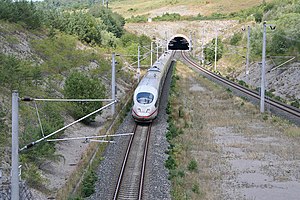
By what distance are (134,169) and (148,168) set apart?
66 cm

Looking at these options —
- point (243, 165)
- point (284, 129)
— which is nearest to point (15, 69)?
point (243, 165)

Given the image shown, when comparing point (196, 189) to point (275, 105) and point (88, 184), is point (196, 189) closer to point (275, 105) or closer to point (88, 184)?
point (88, 184)

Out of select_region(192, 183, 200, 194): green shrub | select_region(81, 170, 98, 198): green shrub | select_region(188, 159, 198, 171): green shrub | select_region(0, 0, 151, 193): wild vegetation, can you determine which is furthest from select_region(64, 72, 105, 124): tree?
select_region(192, 183, 200, 194): green shrub

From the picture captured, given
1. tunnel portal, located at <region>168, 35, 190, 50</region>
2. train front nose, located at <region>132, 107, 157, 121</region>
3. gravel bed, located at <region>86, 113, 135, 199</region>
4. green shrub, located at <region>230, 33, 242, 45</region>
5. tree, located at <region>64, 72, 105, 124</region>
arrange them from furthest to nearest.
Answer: tunnel portal, located at <region>168, 35, 190, 50</region> → green shrub, located at <region>230, 33, 242, 45</region> → tree, located at <region>64, 72, 105, 124</region> → train front nose, located at <region>132, 107, 157, 121</region> → gravel bed, located at <region>86, 113, 135, 199</region>

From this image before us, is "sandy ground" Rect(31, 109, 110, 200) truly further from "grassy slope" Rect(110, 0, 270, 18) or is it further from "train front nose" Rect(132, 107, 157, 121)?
"grassy slope" Rect(110, 0, 270, 18)

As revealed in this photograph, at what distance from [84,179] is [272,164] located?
9.95 m

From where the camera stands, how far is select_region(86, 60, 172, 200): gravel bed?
18375mm

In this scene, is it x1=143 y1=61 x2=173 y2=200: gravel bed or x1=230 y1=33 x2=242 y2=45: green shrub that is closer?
x1=143 y1=61 x2=173 y2=200: gravel bed

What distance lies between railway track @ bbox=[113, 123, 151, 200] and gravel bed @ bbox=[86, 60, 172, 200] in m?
0.25

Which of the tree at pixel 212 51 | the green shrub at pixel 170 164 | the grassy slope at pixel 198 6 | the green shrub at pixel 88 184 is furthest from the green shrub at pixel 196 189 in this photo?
the grassy slope at pixel 198 6

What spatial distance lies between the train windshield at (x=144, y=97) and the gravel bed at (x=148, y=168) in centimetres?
183

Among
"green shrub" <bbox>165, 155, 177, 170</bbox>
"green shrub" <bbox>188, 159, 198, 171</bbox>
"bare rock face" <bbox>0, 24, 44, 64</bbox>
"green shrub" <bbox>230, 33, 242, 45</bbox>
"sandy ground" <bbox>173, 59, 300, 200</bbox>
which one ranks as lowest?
"sandy ground" <bbox>173, 59, 300, 200</bbox>

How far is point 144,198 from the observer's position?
17.7 metres

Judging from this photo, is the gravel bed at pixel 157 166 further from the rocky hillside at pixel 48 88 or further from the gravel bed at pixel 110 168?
the rocky hillside at pixel 48 88
